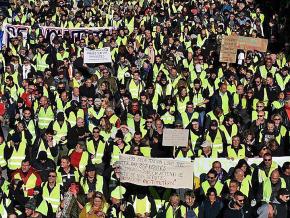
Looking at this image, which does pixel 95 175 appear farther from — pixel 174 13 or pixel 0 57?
pixel 174 13

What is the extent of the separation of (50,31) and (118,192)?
Result: 37.8ft

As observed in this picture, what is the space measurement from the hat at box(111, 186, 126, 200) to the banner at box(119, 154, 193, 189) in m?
0.14

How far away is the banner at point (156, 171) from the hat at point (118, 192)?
0.44ft

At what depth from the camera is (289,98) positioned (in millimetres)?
15844

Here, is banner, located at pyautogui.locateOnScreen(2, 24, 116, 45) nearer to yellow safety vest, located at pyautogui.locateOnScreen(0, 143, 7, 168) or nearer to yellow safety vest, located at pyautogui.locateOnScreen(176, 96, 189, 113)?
yellow safety vest, located at pyautogui.locateOnScreen(176, 96, 189, 113)

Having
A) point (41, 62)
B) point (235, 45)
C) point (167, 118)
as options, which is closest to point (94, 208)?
point (167, 118)

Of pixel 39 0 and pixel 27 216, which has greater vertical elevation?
pixel 39 0

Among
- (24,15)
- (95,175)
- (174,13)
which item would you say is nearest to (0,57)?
(24,15)

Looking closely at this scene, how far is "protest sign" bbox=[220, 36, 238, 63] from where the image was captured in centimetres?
1934

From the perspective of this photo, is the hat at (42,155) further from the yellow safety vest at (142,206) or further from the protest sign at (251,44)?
the protest sign at (251,44)

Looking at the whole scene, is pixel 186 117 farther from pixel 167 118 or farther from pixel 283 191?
pixel 283 191

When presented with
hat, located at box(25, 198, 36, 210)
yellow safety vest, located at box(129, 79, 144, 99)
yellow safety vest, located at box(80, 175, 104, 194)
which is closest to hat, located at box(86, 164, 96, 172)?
yellow safety vest, located at box(80, 175, 104, 194)

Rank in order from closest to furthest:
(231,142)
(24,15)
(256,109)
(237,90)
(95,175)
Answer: (95,175) → (231,142) → (256,109) → (237,90) → (24,15)

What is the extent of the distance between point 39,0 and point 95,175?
1662 centimetres
